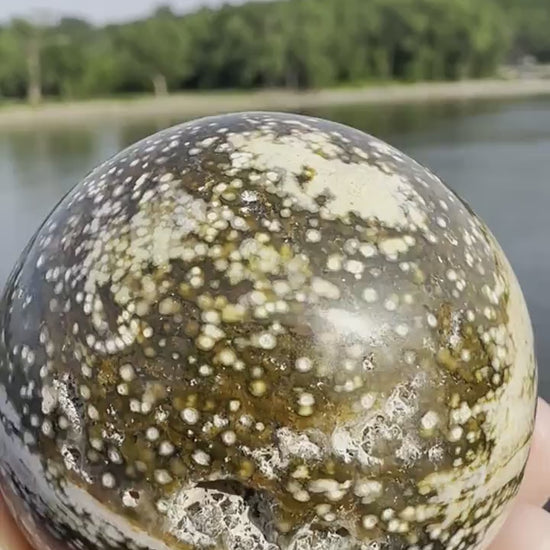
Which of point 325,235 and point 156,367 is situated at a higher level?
point 325,235

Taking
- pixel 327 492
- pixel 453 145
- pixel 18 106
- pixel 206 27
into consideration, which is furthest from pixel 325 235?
pixel 206 27

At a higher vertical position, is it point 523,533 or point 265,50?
point 523,533

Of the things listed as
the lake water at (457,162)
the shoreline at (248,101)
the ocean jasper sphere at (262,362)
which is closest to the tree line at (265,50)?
the shoreline at (248,101)

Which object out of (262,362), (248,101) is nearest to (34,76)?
(248,101)

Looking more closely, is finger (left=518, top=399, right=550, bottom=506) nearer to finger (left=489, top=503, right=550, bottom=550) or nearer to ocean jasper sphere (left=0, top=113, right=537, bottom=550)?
finger (left=489, top=503, right=550, bottom=550)

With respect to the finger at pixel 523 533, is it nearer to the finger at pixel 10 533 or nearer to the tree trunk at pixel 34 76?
the finger at pixel 10 533

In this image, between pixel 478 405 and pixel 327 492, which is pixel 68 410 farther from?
pixel 478 405

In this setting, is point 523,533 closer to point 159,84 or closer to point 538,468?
point 538,468
